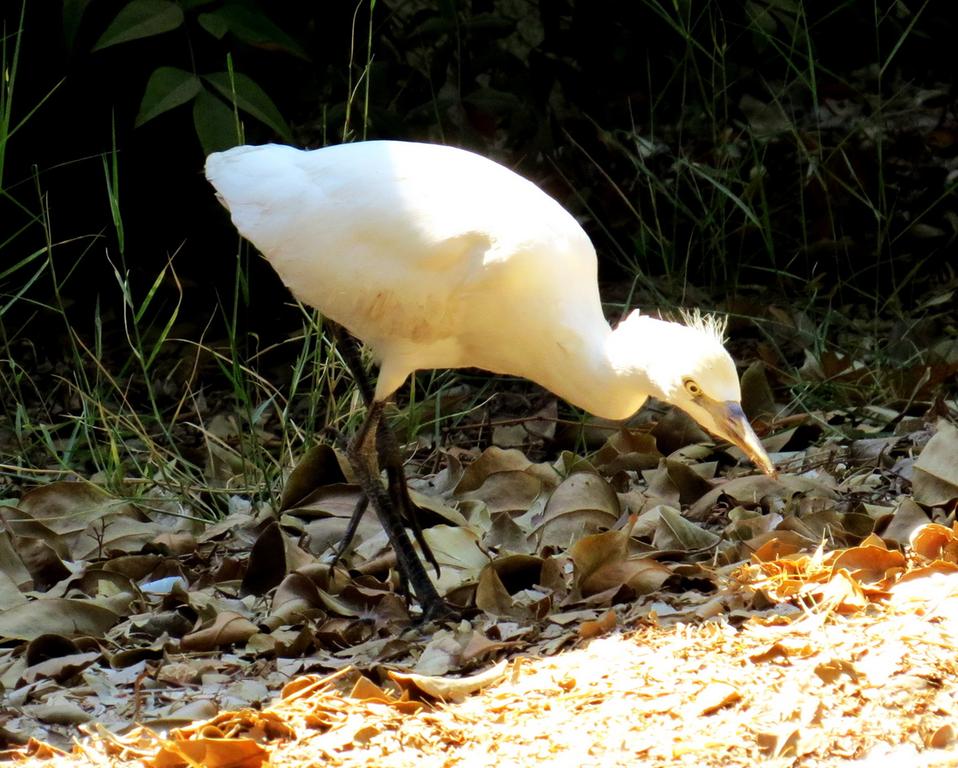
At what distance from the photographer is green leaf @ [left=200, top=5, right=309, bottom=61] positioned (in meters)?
4.36

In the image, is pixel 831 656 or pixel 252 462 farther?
pixel 252 462

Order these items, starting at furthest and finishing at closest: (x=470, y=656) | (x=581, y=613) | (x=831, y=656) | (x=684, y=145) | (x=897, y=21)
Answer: (x=684, y=145), (x=897, y=21), (x=581, y=613), (x=470, y=656), (x=831, y=656)

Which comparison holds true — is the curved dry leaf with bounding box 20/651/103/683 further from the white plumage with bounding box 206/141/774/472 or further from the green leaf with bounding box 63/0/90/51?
the green leaf with bounding box 63/0/90/51

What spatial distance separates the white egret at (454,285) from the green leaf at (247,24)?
2.82 ft

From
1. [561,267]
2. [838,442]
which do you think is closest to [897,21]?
[838,442]

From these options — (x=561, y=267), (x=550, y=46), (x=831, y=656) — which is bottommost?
(x=831, y=656)

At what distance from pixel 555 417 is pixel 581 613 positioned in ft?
5.77

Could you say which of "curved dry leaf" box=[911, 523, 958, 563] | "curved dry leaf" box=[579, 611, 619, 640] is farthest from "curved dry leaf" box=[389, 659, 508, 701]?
"curved dry leaf" box=[911, 523, 958, 563]

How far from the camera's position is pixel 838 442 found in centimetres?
429

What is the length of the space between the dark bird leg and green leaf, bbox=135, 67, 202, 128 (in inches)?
35.8

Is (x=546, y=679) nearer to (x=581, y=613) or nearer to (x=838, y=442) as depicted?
(x=581, y=613)

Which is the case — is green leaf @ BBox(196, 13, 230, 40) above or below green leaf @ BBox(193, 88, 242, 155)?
above

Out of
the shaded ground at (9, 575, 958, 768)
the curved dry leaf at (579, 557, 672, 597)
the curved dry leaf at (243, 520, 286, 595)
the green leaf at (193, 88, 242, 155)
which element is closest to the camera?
the shaded ground at (9, 575, 958, 768)

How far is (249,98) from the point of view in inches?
174
